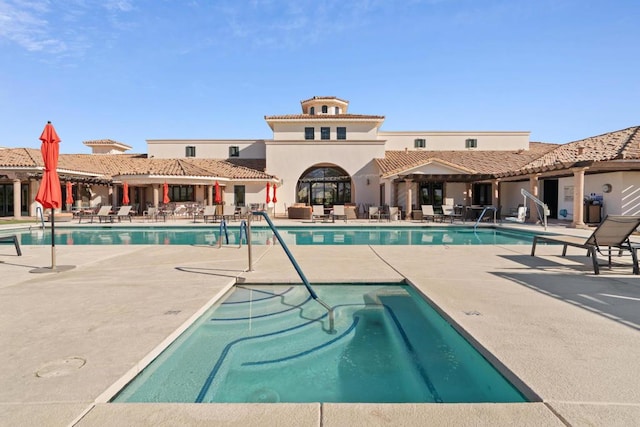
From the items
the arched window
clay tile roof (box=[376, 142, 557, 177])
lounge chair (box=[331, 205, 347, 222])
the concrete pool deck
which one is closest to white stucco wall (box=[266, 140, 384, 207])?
clay tile roof (box=[376, 142, 557, 177])

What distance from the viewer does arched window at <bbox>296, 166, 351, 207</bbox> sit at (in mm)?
32281

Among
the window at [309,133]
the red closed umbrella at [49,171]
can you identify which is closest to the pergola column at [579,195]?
the window at [309,133]

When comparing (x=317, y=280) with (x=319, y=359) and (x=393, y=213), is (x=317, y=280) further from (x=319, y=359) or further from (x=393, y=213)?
(x=393, y=213)

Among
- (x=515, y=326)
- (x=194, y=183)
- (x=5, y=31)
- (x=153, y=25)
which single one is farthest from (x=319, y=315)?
(x=194, y=183)

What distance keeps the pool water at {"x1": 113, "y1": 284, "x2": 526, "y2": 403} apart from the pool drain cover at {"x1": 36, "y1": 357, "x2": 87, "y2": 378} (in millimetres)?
525

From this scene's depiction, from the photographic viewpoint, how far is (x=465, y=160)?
27.1 m

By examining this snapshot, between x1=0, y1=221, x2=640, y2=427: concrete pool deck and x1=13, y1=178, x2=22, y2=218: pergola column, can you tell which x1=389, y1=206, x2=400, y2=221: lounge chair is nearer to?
x1=0, y1=221, x2=640, y2=427: concrete pool deck

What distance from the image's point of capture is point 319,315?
5039 mm

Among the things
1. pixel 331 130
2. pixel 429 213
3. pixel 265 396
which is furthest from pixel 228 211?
pixel 265 396

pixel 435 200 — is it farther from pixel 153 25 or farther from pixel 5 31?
pixel 5 31

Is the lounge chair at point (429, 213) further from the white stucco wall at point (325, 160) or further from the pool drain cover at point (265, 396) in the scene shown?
the pool drain cover at point (265, 396)

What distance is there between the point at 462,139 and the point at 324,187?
1259 centimetres

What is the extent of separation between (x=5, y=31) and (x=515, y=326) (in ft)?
57.7

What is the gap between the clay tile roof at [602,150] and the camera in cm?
1707
